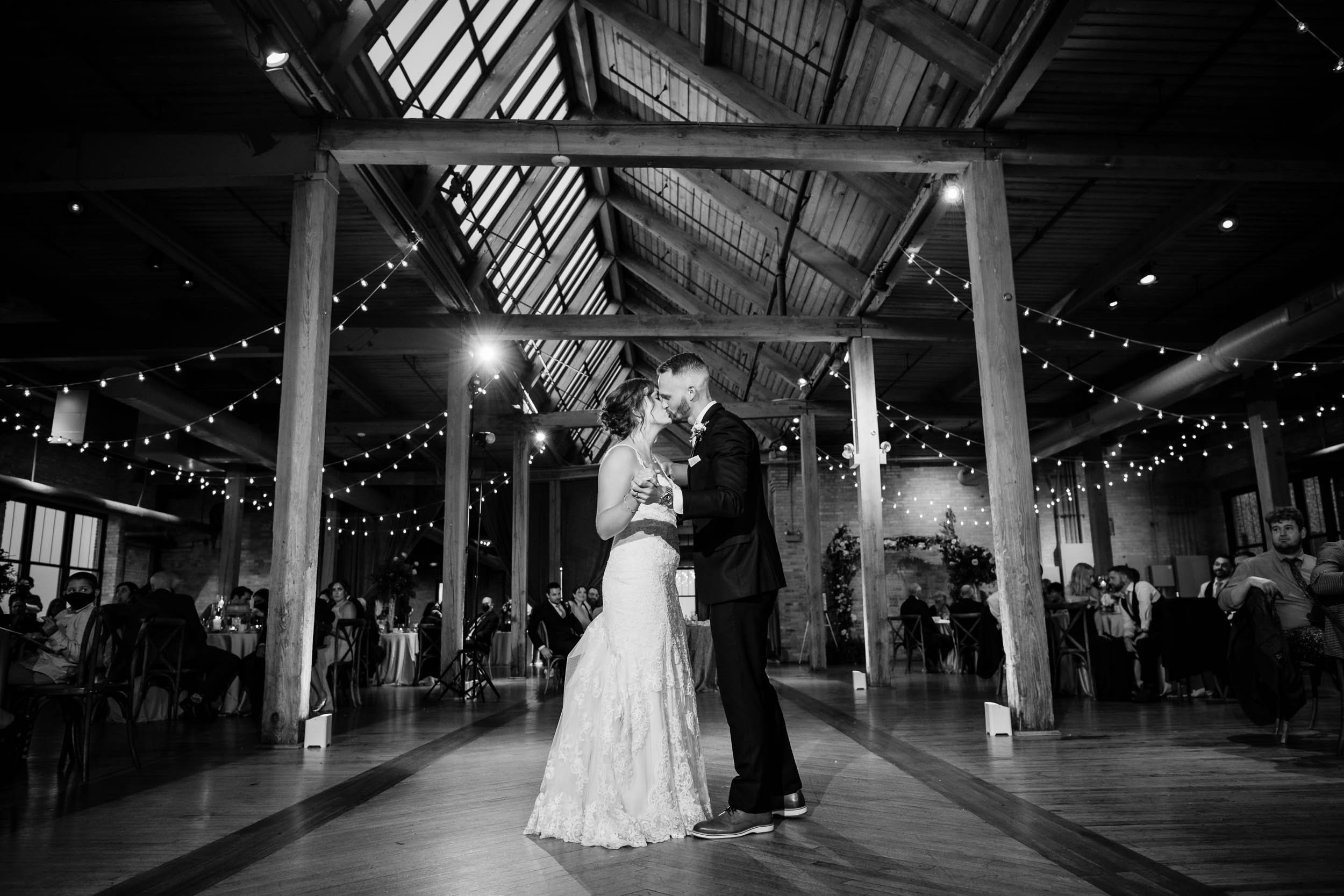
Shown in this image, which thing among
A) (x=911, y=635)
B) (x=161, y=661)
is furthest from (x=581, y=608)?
(x=161, y=661)

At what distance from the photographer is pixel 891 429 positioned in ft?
51.5

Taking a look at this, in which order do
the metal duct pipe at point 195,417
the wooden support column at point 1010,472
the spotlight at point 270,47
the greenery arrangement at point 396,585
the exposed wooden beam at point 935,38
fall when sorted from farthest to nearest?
1. the greenery arrangement at point 396,585
2. the metal duct pipe at point 195,417
3. the exposed wooden beam at point 935,38
4. the wooden support column at point 1010,472
5. the spotlight at point 270,47

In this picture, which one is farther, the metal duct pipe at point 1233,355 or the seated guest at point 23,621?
the metal duct pipe at point 1233,355

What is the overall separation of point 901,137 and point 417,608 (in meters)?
17.5

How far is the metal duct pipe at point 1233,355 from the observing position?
285 inches

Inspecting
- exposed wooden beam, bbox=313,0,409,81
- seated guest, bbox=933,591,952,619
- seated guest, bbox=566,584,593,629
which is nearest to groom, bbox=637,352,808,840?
exposed wooden beam, bbox=313,0,409,81

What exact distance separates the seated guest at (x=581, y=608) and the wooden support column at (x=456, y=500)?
1895 millimetres

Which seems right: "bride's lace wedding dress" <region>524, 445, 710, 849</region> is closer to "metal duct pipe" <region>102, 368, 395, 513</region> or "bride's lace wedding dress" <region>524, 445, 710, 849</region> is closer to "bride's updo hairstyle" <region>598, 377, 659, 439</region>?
"bride's updo hairstyle" <region>598, 377, 659, 439</region>

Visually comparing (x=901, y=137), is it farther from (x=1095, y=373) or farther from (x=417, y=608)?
(x=417, y=608)

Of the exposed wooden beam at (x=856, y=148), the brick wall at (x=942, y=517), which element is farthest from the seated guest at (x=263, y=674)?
the brick wall at (x=942, y=517)

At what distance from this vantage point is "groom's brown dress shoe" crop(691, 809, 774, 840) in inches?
101

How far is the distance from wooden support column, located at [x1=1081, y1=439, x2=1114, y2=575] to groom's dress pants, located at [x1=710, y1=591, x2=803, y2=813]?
12664mm

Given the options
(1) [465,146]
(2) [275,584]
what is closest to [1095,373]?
(1) [465,146]

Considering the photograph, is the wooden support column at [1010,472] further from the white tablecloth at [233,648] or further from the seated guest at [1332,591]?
the white tablecloth at [233,648]
